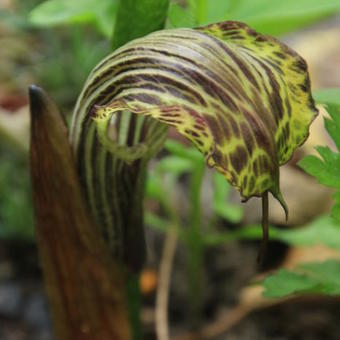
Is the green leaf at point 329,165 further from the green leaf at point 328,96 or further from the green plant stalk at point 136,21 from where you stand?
the green plant stalk at point 136,21

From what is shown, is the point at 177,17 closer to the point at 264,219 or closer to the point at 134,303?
the point at 264,219

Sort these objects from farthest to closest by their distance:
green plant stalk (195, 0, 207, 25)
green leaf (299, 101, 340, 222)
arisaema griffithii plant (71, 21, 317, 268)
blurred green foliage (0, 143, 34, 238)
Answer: blurred green foliage (0, 143, 34, 238) < green plant stalk (195, 0, 207, 25) < green leaf (299, 101, 340, 222) < arisaema griffithii plant (71, 21, 317, 268)

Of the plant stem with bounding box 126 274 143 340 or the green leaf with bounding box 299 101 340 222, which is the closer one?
the green leaf with bounding box 299 101 340 222

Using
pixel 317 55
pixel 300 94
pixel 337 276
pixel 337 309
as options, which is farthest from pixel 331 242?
pixel 317 55

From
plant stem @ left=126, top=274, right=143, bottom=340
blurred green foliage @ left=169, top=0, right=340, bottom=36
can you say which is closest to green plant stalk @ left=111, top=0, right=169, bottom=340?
blurred green foliage @ left=169, top=0, right=340, bottom=36

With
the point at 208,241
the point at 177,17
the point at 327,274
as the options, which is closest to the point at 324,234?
the point at 327,274

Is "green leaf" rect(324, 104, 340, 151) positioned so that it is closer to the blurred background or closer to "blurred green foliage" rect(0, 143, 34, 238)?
the blurred background
